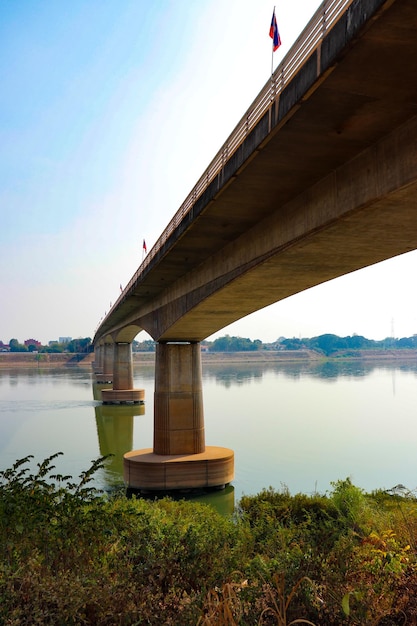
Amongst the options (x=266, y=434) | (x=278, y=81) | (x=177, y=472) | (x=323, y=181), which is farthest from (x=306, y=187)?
(x=266, y=434)

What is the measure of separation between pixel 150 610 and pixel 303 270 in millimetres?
11629

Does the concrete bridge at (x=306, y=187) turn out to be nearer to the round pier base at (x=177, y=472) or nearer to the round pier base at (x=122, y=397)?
the round pier base at (x=177, y=472)

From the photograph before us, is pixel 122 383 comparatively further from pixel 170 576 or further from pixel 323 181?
pixel 170 576

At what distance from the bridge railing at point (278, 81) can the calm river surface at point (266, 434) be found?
12.0 metres

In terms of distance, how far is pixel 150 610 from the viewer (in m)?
5.71

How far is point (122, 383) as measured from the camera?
64.8m

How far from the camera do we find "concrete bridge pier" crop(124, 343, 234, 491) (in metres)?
24.3

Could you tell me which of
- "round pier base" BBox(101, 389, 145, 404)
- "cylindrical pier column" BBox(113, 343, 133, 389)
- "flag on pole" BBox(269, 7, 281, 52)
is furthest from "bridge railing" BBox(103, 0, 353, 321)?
"cylindrical pier column" BBox(113, 343, 133, 389)

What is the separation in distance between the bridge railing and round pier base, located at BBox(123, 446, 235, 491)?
12550 mm

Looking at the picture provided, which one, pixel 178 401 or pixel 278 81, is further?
pixel 178 401

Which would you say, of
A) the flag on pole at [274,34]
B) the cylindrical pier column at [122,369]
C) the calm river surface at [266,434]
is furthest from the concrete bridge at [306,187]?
the cylindrical pier column at [122,369]

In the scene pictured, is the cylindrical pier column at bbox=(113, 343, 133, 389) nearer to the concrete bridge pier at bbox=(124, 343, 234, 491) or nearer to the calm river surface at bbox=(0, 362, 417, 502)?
the calm river surface at bbox=(0, 362, 417, 502)

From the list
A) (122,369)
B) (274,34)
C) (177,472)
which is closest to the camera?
(274,34)

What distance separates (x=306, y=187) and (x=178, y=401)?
1668 cm
